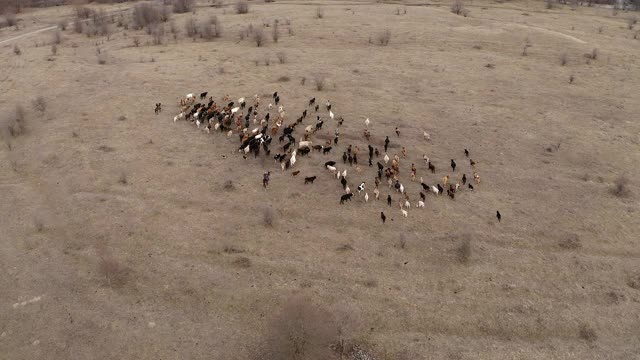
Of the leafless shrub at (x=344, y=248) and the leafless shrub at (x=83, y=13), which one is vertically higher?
the leafless shrub at (x=83, y=13)

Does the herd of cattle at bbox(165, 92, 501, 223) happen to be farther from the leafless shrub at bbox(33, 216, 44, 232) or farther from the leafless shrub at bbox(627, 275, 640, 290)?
the leafless shrub at bbox(33, 216, 44, 232)

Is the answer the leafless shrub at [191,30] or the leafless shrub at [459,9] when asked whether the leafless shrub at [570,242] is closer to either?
the leafless shrub at [191,30]

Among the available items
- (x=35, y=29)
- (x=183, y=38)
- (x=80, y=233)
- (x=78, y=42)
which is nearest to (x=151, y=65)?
(x=183, y=38)

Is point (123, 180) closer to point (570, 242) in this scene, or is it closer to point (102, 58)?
point (570, 242)

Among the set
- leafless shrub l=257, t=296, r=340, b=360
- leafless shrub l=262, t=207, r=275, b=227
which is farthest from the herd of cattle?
leafless shrub l=257, t=296, r=340, b=360

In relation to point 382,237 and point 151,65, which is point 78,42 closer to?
point 151,65

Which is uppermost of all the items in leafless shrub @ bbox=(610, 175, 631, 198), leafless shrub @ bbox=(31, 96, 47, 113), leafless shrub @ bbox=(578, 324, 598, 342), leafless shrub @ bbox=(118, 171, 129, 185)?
leafless shrub @ bbox=(31, 96, 47, 113)

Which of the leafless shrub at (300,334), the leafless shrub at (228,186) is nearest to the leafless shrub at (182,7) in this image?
the leafless shrub at (228,186)
